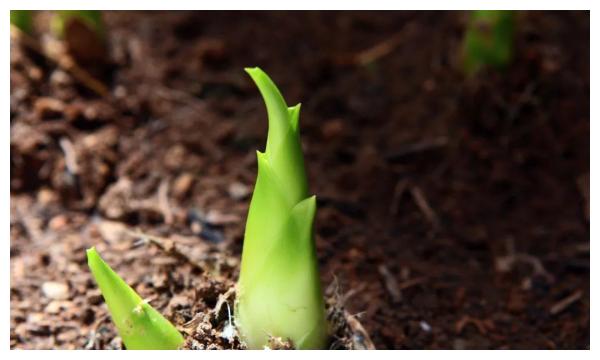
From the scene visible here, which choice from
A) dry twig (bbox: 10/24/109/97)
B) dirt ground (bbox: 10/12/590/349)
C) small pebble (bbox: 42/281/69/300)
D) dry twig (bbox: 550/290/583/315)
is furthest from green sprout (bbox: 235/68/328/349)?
dry twig (bbox: 10/24/109/97)

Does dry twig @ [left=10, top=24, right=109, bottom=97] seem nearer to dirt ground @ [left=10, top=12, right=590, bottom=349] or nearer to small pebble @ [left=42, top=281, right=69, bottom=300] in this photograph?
dirt ground @ [left=10, top=12, right=590, bottom=349]

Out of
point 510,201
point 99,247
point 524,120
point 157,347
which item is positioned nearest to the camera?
point 157,347

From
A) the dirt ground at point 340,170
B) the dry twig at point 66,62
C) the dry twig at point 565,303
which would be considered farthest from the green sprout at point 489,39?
the dry twig at point 66,62

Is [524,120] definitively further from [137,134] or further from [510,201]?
[137,134]

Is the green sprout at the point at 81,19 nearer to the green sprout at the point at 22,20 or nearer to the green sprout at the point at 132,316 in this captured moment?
the green sprout at the point at 22,20
